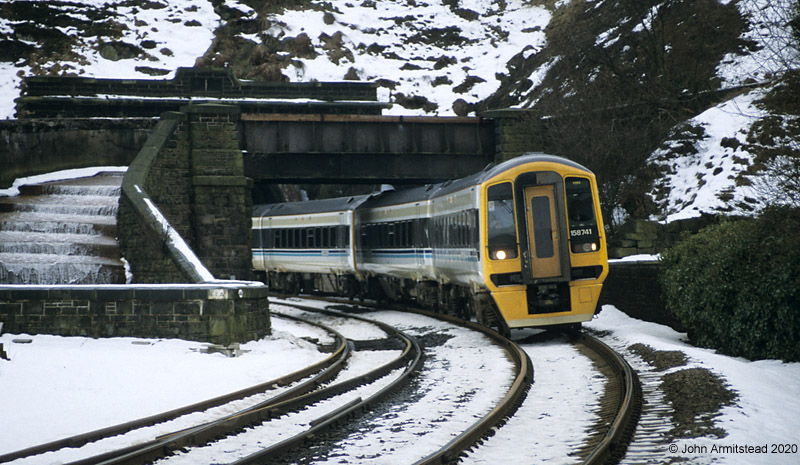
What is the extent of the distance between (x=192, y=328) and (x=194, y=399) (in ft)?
11.8

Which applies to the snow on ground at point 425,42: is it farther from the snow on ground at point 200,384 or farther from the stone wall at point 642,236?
the snow on ground at point 200,384

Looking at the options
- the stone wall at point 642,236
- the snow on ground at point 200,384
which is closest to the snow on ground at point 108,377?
the snow on ground at point 200,384

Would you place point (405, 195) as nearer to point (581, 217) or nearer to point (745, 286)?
point (581, 217)

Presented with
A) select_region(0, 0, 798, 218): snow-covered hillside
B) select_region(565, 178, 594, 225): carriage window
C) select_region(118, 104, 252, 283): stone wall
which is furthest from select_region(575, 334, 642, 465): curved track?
select_region(0, 0, 798, 218): snow-covered hillside

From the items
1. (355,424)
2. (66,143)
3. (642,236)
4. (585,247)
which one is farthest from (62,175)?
(355,424)

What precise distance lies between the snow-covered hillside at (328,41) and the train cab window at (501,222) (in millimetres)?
31870

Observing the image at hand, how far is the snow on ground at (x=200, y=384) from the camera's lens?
7.76 metres

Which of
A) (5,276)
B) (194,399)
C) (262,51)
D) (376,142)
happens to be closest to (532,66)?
(262,51)

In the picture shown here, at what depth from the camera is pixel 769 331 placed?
1175 cm

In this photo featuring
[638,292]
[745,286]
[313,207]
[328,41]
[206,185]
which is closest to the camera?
[745,286]

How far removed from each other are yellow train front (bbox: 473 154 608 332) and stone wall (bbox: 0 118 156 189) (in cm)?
1652

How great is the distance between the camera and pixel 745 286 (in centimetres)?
1216

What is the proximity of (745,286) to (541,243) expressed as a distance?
3838 mm

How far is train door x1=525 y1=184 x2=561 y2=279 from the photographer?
14953 millimetres
